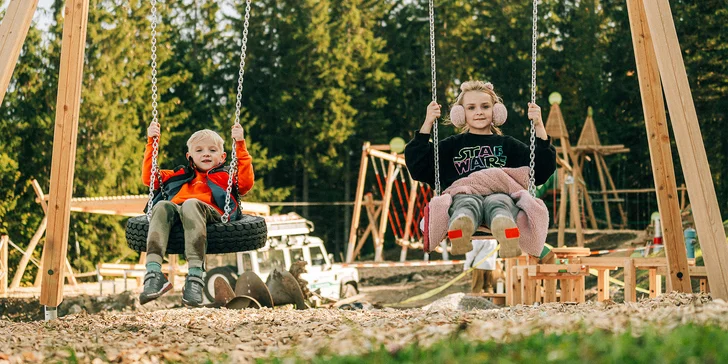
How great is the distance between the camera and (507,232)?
19.3 ft

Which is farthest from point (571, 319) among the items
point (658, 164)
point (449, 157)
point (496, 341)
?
point (658, 164)

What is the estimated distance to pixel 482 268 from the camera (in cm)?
1441

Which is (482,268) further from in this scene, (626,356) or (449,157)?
(626,356)

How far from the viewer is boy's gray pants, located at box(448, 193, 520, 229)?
6074 millimetres

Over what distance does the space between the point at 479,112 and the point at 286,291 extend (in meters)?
6.77

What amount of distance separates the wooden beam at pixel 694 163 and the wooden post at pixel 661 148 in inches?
45.7

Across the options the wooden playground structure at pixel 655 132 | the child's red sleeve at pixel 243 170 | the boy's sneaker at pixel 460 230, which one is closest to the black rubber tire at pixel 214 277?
the wooden playground structure at pixel 655 132

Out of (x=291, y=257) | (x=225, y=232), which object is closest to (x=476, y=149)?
(x=225, y=232)

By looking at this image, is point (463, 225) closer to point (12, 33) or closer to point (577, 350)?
point (577, 350)

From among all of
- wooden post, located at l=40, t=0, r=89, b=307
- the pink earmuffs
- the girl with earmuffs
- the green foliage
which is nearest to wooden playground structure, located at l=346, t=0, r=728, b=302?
the girl with earmuffs

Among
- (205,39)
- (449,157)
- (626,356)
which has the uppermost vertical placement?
(205,39)

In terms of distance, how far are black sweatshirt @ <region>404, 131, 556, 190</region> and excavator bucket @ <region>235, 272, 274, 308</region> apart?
5918mm

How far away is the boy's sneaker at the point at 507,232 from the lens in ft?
19.3

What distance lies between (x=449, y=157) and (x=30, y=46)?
64.1 ft
